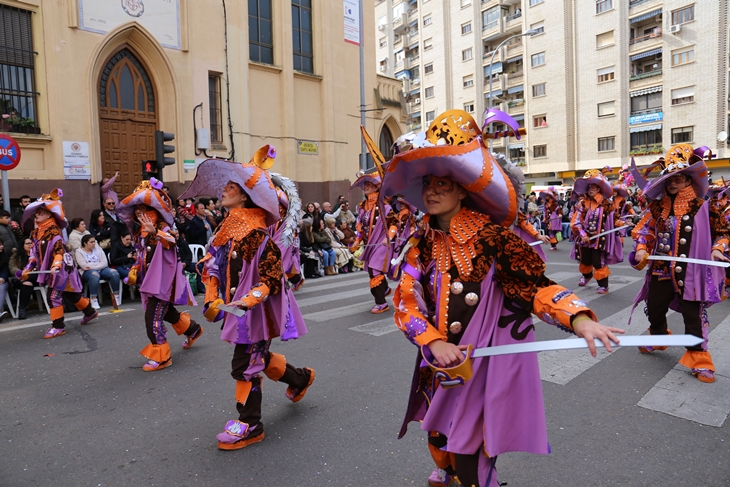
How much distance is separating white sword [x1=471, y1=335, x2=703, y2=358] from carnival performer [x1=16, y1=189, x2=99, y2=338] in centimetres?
658

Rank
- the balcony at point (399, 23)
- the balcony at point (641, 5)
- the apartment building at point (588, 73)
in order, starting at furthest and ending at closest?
the balcony at point (399, 23) → the balcony at point (641, 5) → the apartment building at point (588, 73)

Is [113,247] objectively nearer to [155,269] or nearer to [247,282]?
[155,269]

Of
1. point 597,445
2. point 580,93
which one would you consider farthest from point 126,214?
point 580,93

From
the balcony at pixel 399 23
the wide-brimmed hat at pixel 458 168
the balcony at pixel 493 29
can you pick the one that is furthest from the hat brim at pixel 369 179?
the balcony at pixel 399 23

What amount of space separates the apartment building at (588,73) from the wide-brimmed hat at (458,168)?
→ 30.0 m

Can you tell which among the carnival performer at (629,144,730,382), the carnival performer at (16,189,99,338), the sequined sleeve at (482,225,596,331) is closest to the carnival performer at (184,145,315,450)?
the sequined sleeve at (482,225,596,331)

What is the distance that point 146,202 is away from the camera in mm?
5781

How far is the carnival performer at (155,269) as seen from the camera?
5.70m

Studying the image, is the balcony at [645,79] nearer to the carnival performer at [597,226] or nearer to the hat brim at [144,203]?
the carnival performer at [597,226]

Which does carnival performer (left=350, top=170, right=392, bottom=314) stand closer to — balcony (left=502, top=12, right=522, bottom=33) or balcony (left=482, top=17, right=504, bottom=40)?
balcony (left=502, top=12, right=522, bottom=33)

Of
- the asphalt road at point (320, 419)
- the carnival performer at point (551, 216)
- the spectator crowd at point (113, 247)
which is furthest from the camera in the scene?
the carnival performer at point (551, 216)

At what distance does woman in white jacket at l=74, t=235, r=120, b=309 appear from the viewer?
902 cm

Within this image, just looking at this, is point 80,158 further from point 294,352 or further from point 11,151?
point 294,352

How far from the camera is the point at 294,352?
6.12 m
